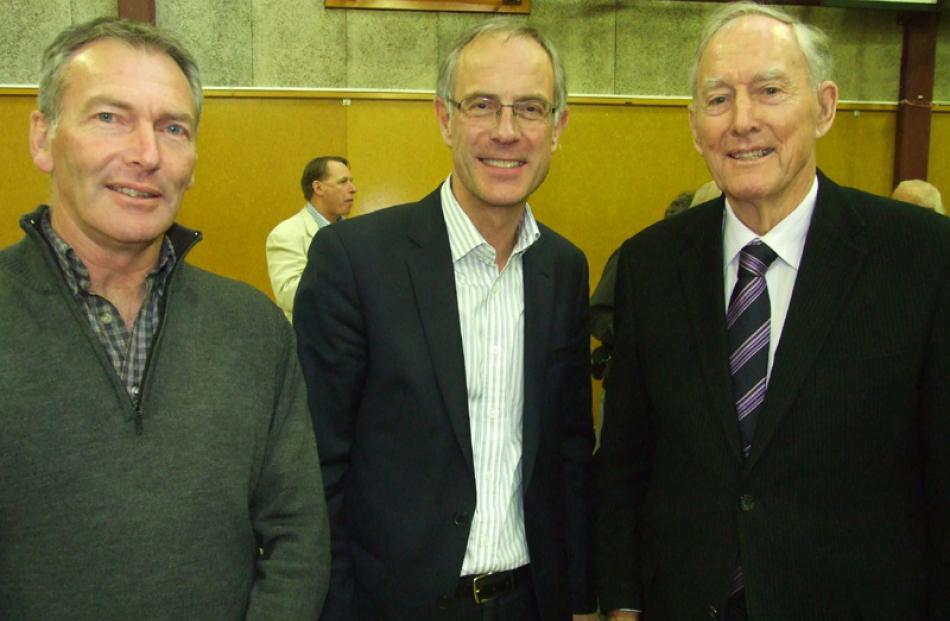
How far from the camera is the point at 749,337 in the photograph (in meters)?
1.61

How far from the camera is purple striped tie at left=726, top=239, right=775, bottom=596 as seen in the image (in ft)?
5.19

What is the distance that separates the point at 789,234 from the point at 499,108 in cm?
70

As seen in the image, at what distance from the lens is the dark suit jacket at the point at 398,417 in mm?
1692

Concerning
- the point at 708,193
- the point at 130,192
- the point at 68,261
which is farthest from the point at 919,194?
the point at 68,261

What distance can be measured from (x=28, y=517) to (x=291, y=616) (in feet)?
1.58

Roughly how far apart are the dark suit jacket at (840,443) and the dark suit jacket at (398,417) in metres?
0.35

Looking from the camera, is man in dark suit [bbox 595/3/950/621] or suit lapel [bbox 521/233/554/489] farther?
suit lapel [bbox 521/233/554/489]

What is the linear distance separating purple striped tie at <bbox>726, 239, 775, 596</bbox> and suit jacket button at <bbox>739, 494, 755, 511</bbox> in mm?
86

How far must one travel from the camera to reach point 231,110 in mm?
5617

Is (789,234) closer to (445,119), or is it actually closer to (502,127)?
(502,127)

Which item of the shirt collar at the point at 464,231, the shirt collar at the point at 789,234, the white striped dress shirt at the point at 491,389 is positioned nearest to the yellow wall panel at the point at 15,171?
the shirt collar at the point at 464,231

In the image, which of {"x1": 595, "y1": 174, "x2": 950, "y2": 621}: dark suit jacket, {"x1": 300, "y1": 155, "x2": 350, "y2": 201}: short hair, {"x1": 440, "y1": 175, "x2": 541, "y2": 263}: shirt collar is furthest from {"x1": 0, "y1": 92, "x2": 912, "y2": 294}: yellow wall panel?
{"x1": 595, "y1": 174, "x2": 950, "y2": 621}: dark suit jacket

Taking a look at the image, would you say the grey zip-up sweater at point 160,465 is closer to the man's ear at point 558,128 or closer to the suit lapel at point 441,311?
the suit lapel at point 441,311

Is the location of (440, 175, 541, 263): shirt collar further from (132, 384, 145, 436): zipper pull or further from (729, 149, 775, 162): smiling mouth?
(132, 384, 145, 436): zipper pull
